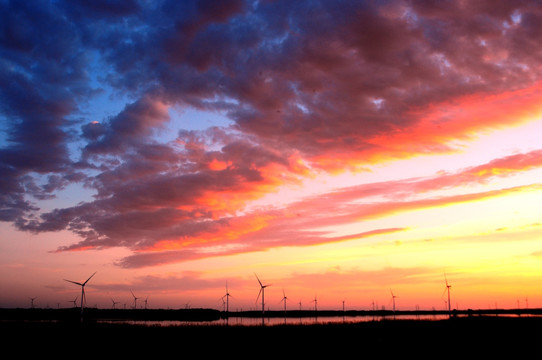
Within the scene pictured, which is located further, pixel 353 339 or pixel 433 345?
pixel 353 339

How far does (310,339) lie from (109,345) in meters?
21.1

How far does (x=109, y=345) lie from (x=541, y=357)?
38.3m

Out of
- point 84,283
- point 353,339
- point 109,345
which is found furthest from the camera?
point 84,283

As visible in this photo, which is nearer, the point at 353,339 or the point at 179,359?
the point at 179,359

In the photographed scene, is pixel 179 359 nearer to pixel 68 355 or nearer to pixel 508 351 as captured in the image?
pixel 68 355

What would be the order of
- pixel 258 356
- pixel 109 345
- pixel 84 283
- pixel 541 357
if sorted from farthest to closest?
pixel 84 283, pixel 109 345, pixel 258 356, pixel 541 357

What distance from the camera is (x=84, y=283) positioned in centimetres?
13300

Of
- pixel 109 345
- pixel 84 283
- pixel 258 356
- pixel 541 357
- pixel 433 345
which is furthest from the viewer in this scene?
pixel 84 283

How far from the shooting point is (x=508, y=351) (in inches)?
1523

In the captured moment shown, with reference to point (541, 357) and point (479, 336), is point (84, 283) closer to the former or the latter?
point (479, 336)

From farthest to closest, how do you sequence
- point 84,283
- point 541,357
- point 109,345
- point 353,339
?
point 84,283
point 353,339
point 109,345
point 541,357

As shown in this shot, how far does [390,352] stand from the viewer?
38.5 meters

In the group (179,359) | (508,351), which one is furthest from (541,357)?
(179,359)

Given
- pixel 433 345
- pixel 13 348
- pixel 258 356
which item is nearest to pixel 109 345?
pixel 13 348
